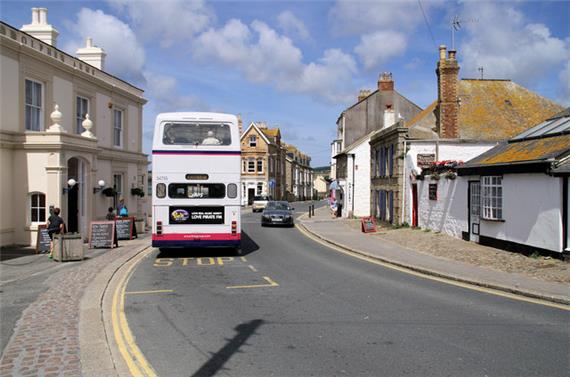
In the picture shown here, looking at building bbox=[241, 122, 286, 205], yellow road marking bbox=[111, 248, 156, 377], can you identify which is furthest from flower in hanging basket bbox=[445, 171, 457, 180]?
building bbox=[241, 122, 286, 205]

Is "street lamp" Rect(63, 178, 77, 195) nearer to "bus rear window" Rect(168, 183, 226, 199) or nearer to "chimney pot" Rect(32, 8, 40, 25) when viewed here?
"bus rear window" Rect(168, 183, 226, 199)

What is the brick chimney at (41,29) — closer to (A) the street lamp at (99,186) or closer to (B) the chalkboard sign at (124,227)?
(A) the street lamp at (99,186)

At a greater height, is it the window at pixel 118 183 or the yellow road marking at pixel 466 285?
the window at pixel 118 183

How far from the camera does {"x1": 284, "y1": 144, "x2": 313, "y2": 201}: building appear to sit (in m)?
93.1

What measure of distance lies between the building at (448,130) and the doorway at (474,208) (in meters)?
3.34

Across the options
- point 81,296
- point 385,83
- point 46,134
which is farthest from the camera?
point 385,83

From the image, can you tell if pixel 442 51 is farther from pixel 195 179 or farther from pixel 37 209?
pixel 37 209

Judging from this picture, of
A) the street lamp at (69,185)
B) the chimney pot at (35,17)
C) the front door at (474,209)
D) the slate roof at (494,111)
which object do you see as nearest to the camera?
the front door at (474,209)

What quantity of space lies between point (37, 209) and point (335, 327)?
15.0 meters

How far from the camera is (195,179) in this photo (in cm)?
1577

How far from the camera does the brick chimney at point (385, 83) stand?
46.4m

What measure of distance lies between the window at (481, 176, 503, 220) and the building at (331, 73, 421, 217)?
21.1 metres

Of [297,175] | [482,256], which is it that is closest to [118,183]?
[482,256]

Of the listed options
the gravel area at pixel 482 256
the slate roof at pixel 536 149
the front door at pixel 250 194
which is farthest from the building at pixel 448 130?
the front door at pixel 250 194
